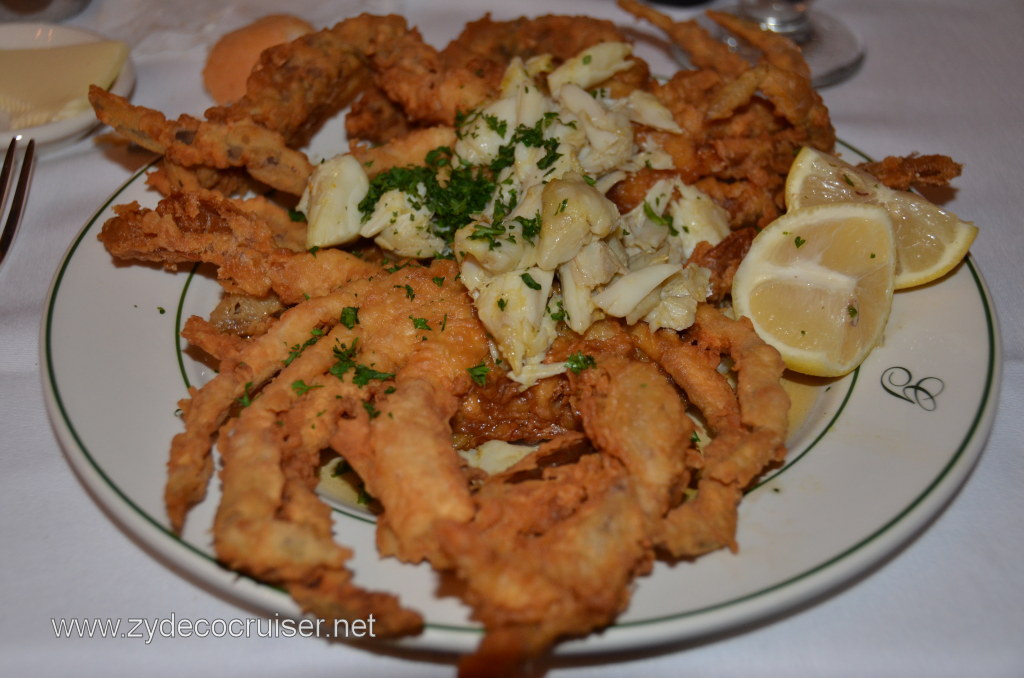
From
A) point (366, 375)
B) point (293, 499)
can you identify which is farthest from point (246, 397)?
point (293, 499)

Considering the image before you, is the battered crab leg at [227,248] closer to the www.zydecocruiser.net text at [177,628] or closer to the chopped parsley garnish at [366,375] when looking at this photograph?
the chopped parsley garnish at [366,375]

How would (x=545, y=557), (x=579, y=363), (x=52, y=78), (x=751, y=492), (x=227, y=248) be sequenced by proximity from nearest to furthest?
1. (x=545, y=557)
2. (x=751, y=492)
3. (x=579, y=363)
4. (x=227, y=248)
5. (x=52, y=78)

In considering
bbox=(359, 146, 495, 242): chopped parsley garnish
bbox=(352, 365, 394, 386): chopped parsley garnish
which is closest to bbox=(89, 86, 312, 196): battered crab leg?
bbox=(359, 146, 495, 242): chopped parsley garnish

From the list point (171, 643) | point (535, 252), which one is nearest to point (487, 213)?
point (535, 252)

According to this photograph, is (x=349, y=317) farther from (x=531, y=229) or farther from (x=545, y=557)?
(x=545, y=557)

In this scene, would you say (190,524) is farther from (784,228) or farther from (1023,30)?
(1023,30)

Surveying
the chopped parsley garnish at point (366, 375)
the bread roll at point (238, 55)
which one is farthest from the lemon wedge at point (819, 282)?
the bread roll at point (238, 55)
